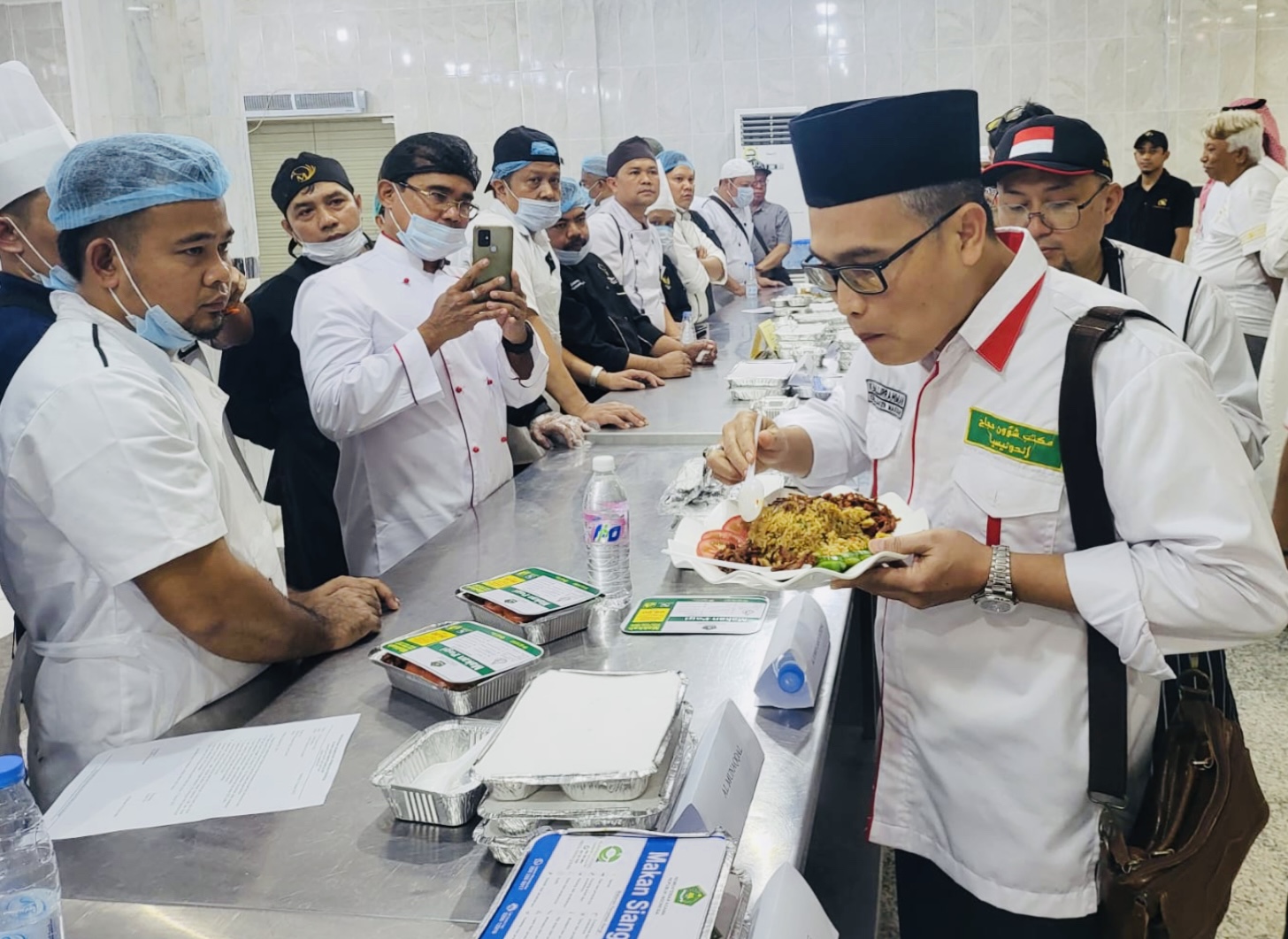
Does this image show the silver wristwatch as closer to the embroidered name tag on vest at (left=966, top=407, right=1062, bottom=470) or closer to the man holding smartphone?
the embroidered name tag on vest at (left=966, top=407, right=1062, bottom=470)

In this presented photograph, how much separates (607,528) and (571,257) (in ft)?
8.48

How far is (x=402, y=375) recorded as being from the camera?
2.55 meters

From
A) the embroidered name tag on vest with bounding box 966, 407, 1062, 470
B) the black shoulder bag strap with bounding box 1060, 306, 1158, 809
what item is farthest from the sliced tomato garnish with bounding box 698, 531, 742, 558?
the black shoulder bag strap with bounding box 1060, 306, 1158, 809

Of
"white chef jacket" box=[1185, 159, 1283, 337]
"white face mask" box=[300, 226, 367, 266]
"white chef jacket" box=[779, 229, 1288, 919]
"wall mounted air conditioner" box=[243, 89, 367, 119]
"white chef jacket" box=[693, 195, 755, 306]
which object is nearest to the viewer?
"white chef jacket" box=[779, 229, 1288, 919]

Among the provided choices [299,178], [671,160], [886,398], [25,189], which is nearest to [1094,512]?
[886,398]

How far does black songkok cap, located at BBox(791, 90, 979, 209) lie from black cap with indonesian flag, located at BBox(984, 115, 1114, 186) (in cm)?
98

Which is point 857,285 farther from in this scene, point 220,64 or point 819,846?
point 220,64

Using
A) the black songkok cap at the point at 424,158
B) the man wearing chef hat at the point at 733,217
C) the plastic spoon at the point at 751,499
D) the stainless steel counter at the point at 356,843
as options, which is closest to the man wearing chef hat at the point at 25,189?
the black songkok cap at the point at 424,158

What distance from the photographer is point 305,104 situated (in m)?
9.56

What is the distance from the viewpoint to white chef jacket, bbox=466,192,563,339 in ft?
12.0

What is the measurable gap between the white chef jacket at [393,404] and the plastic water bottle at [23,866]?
1537 mm

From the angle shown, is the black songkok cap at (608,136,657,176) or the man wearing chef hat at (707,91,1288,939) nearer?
the man wearing chef hat at (707,91,1288,939)

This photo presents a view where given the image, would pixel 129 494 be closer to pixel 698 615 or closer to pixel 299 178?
pixel 698 615

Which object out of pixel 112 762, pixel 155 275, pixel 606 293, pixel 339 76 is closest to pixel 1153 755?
pixel 112 762
